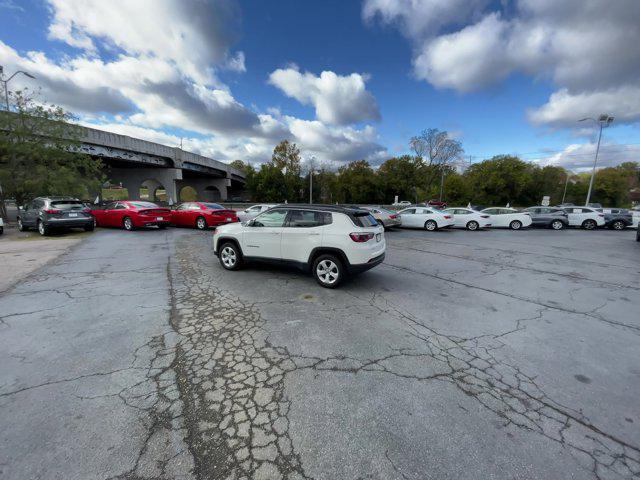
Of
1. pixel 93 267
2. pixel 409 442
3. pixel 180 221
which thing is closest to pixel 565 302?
pixel 409 442

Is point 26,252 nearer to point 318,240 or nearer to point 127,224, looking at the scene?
point 127,224

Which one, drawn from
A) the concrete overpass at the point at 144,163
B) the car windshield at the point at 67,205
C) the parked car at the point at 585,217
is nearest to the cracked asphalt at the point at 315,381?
the car windshield at the point at 67,205

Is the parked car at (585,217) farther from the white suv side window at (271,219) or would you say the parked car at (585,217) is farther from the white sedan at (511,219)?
the white suv side window at (271,219)

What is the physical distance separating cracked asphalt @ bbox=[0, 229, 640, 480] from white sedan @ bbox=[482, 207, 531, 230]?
12860 mm

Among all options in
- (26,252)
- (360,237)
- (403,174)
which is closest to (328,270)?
(360,237)

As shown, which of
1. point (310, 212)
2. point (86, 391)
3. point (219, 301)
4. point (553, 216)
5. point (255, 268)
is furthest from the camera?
point (553, 216)

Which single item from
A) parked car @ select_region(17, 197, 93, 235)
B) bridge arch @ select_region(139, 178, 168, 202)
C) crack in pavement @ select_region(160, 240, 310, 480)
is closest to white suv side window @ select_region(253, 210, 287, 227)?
crack in pavement @ select_region(160, 240, 310, 480)

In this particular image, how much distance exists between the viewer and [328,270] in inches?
220

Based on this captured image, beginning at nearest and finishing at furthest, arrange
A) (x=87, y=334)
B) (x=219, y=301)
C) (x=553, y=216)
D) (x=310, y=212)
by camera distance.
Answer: (x=87, y=334), (x=219, y=301), (x=310, y=212), (x=553, y=216)

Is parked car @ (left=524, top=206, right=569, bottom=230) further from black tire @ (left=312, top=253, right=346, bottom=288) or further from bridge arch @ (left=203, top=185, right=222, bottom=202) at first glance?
bridge arch @ (left=203, top=185, right=222, bottom=202)

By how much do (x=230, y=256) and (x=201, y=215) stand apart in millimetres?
9028

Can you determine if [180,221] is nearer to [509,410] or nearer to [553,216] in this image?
[509,410]

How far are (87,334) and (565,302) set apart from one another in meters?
7.85

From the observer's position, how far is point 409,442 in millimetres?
2131
